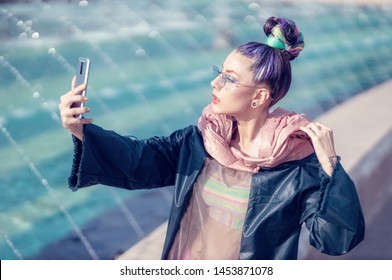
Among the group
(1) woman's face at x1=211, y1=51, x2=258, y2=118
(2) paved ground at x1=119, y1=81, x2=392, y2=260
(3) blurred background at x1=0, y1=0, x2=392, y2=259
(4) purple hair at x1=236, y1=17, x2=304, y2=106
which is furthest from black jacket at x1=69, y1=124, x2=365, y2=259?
(3) blurred background at x1=0, y1=0, x2=392, y2=259

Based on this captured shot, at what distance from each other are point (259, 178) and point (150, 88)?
4234 mm

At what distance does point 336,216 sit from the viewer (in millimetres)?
2186

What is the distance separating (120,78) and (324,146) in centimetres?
447

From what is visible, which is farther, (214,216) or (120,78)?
(120,78)

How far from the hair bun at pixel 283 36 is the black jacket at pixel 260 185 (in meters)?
0.34

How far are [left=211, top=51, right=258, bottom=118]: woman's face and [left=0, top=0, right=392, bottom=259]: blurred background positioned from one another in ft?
6.05

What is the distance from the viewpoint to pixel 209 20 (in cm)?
857

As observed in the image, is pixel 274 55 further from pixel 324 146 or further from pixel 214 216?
pixel 214 216

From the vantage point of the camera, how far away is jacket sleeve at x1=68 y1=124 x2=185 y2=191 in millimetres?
2357

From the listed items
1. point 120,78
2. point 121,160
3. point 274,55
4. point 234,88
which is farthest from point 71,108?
point 120,78

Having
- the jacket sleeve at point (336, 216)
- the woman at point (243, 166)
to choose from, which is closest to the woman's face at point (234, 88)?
the woman at point (243, 166)

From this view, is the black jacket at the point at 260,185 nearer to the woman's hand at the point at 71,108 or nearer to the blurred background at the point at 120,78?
the woman's hand at the point at 71,108
